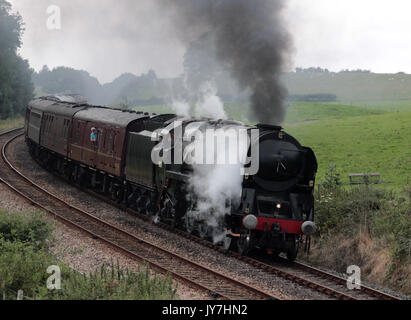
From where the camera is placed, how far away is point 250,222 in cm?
1202

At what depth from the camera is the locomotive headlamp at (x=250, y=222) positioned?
12.0 metres

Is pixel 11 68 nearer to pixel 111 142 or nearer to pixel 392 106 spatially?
pixel 111 142

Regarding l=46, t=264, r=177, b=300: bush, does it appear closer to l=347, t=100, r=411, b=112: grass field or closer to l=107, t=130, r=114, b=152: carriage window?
l=107, t=130, r=114, b=152: carriage window

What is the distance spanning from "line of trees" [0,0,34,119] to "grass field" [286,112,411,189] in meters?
30.4

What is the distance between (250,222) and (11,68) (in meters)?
48.7

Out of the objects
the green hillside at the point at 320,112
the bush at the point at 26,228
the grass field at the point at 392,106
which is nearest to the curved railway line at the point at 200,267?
the bush at the point at 26,228

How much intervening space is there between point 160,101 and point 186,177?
53188 millimetres

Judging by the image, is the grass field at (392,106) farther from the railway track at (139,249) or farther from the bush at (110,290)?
the bush at (110,290)

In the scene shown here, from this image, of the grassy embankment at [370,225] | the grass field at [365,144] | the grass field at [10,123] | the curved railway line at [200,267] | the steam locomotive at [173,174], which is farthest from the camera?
the grass field at [10,123]

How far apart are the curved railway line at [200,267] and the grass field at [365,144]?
7544 mm

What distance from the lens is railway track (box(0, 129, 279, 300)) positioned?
10320 millimetres

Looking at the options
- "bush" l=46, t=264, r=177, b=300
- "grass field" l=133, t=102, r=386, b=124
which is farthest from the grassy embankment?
"grass field" l=133, t=102, r=386, b=124
